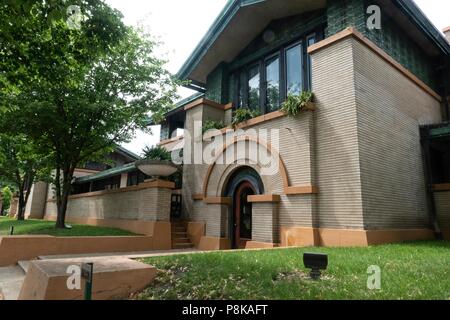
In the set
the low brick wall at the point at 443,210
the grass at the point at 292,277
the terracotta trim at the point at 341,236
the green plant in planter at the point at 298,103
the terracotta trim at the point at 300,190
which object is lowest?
the grass at the point at 292,277

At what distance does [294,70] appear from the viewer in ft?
40.1

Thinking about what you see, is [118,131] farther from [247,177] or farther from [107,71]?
[247,177]

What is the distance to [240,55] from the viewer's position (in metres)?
14.9

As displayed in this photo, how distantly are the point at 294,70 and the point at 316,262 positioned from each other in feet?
29.0

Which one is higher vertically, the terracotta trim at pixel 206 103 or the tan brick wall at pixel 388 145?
the terracotta trim at pixel 206 103

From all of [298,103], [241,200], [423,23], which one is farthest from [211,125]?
[423,23]

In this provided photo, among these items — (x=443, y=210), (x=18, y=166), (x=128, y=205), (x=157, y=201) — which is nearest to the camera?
(x=443, y=210)

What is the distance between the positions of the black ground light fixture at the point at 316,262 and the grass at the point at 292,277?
0.13 metres

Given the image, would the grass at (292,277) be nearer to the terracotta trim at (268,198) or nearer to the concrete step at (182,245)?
the terracotta trim at (268,198)

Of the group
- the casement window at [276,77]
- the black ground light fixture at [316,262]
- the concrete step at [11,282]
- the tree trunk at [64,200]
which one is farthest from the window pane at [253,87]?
the concrete step at [11,282]

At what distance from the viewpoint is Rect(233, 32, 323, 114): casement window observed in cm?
1187

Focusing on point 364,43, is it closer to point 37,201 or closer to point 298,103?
point 298,103

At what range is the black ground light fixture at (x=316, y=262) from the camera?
4.93m

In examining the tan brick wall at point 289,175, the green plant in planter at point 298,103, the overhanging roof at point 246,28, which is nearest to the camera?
the tan brick wall at point 289,175
